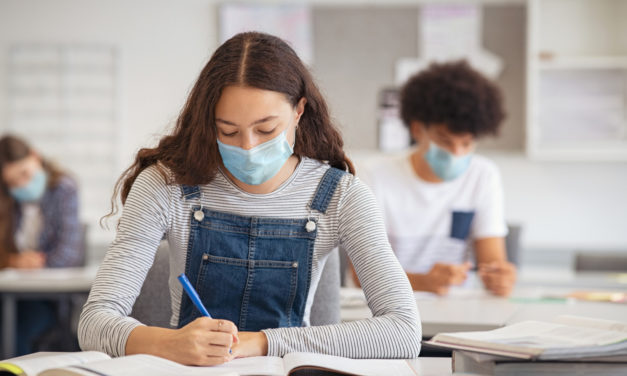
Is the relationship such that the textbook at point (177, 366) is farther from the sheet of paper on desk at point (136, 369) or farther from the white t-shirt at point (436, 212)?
the white t-shirt at point (436, 212)

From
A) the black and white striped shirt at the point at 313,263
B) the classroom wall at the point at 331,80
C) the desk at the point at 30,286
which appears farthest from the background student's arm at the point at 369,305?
the classroom wall at the point at 331,80

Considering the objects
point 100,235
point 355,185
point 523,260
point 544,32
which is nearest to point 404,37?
point 544,32

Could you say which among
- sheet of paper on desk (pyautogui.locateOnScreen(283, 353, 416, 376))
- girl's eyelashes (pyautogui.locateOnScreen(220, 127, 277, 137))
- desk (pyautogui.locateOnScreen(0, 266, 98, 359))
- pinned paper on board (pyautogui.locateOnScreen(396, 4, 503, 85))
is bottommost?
desk (pyautogui.locateOnScreen(0, 266, 98, 359))

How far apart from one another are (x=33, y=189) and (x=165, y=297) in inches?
82.7

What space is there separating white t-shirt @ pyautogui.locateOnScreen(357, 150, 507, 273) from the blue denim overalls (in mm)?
1043

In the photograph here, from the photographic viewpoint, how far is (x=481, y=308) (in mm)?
1823

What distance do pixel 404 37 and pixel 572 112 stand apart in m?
0.96

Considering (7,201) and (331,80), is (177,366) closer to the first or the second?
(7,201)

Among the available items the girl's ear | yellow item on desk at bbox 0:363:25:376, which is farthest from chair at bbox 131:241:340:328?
yellow item on desk at bbox 0:363:25:376

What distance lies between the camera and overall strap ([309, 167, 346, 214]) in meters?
1.45

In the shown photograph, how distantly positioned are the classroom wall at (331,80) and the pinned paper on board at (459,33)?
0.06 m

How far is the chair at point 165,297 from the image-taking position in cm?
155

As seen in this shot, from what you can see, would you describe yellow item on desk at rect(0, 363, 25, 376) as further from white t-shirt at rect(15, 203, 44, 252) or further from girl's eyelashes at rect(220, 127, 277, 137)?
white t-shirt at rect(15, 203, 44, 252)

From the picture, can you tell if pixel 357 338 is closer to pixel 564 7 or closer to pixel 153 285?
pixel 153 285
